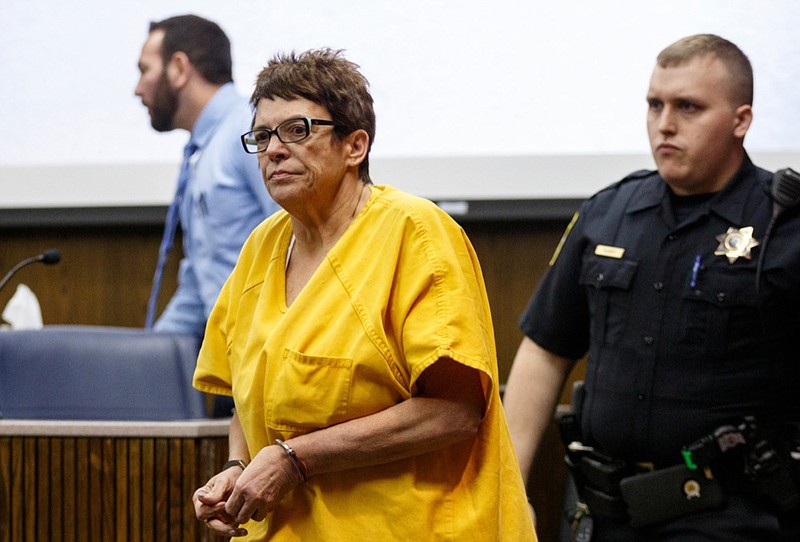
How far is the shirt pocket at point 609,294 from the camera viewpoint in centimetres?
225

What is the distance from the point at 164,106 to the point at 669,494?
201 cm

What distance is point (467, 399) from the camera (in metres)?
1.55

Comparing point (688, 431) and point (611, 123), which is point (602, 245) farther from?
point (611, 123)

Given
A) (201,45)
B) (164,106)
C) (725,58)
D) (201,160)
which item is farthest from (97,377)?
(725,58)

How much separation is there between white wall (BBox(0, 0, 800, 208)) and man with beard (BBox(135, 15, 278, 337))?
0.32 meters

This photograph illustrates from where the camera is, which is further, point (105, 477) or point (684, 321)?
point (105, 477)

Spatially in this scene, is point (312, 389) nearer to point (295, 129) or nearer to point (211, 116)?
point (295, 129)

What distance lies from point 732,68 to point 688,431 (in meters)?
0.70


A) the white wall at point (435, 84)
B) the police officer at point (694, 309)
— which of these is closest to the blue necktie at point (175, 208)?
the white wall at point (435, 84)

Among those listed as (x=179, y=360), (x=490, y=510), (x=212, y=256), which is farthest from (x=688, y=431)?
(x=212, y=256)

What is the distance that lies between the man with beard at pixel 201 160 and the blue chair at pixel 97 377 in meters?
0.29

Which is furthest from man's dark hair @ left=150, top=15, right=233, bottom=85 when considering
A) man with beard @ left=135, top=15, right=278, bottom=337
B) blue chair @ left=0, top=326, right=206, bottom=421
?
blue chair @ left=0, top=326, right=206, bottom=421

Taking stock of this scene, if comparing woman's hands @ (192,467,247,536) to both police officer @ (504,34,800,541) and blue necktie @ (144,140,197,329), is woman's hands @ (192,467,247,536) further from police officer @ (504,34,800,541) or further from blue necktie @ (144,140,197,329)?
blue necktie @ (144,140,197,329)

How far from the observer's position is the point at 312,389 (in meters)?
1.53
